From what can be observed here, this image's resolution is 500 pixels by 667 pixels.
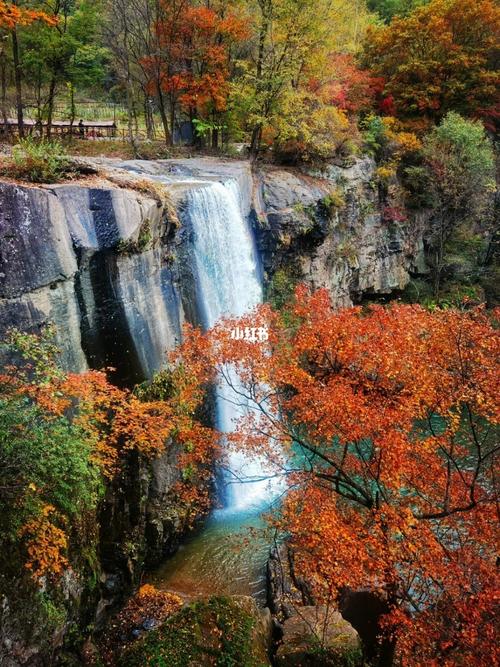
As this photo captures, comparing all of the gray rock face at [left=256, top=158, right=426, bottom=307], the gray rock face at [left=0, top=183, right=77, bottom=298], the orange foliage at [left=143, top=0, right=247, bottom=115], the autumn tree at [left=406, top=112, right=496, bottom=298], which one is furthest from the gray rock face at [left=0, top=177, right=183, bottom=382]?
the autumn tree at [left=406, top=112, right=496, bottom=298]

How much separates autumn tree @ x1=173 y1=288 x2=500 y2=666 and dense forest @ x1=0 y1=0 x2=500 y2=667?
0.28 feet

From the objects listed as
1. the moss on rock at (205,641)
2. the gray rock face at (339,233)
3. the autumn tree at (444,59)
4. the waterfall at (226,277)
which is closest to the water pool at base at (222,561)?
the waterfall at (226,277)

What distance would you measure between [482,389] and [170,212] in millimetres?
10005

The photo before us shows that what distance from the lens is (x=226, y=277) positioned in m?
16.8

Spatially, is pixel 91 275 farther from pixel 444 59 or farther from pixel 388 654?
pixel 444 59

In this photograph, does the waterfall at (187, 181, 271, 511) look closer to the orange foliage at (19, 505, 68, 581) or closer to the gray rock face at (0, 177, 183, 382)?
the gray rock face at (0, 177, 183, 382)

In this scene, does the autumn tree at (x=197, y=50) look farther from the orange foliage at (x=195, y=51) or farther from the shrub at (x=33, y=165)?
the shrub at (x=33, y=165)

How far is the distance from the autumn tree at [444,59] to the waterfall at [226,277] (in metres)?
16.8

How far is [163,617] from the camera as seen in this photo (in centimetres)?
1038

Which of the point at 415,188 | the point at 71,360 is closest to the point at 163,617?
the point at 71,360

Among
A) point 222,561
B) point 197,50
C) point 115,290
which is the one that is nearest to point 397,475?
point 222,561

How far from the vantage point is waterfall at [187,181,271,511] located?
1524 cm

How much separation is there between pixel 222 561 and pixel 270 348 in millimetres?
6607

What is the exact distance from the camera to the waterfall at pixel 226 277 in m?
15.2
